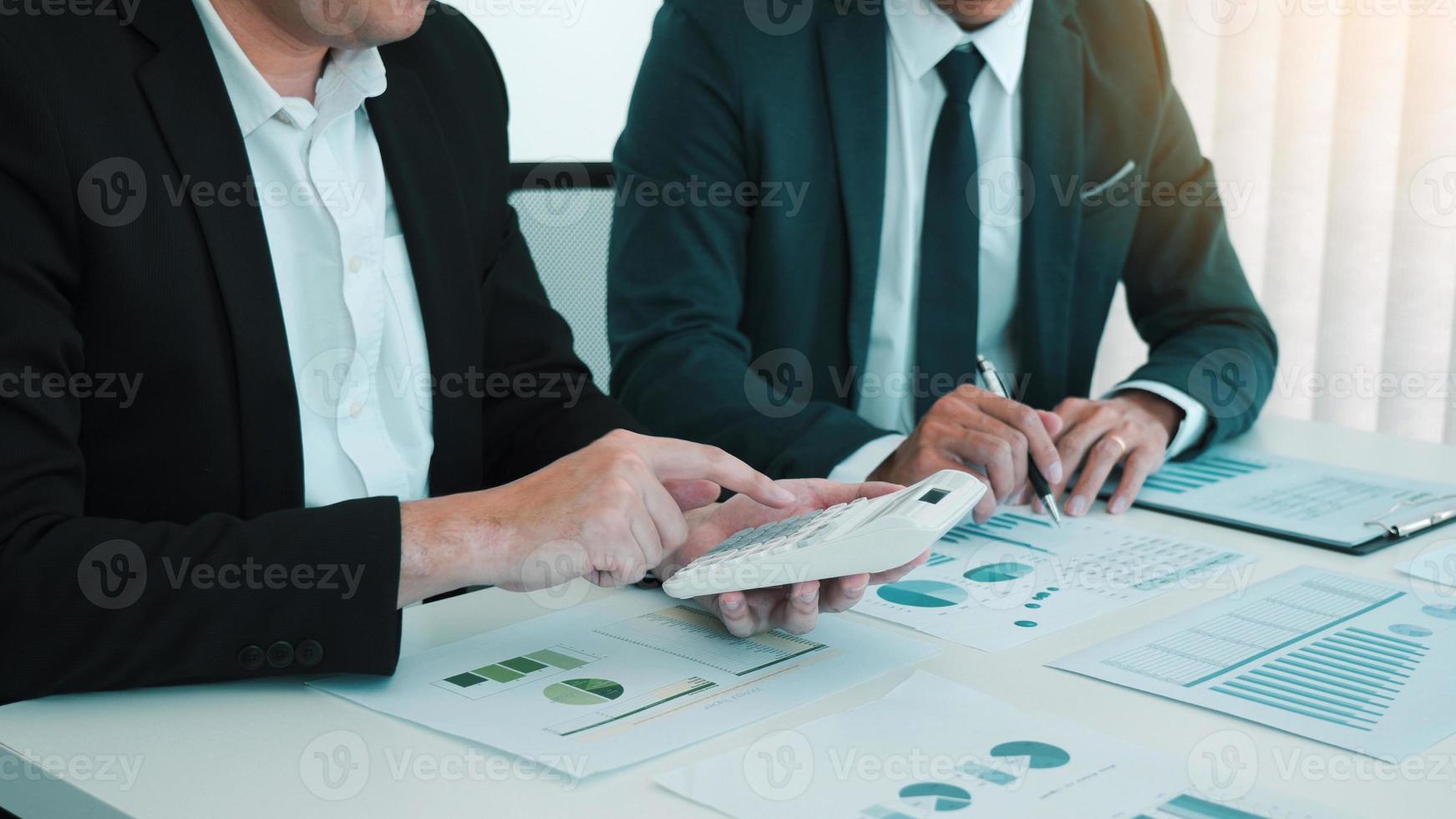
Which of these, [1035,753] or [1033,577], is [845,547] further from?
[1033,577]

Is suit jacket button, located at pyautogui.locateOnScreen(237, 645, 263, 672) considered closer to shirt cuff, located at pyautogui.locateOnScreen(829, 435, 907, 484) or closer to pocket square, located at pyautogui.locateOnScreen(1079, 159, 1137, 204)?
shirt cuff, located at pyautogui.locateOnScreen(829, 435, 907, 484)

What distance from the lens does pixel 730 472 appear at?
1.00 metres

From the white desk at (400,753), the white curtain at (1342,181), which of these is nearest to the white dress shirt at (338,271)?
the white desk at (400,753)

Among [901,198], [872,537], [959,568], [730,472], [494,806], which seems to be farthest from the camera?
[901,198]

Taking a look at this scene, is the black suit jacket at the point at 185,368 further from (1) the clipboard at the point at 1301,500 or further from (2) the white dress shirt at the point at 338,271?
(1) the clipboard at the point at 1301,500

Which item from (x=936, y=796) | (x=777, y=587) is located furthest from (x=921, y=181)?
(x=936, y=796)

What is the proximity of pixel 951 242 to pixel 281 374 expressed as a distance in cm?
83

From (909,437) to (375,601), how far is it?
63 centimetres

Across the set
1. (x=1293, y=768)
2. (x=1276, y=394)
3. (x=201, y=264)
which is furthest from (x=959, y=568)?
(x=1276, y=394)

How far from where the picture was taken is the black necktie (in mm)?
1621

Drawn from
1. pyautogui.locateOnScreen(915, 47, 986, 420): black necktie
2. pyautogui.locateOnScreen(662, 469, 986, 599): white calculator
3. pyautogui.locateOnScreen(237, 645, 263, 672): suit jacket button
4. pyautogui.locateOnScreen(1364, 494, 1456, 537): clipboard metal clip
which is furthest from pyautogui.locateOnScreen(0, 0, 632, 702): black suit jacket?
pyautogui.locateOnScreen(1364, 494, 1456, 537): clipboard metal clip

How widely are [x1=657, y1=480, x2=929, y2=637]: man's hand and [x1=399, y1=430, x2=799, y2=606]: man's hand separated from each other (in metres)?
0.07

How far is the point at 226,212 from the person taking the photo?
108 centimetres

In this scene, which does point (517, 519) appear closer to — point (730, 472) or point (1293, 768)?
point (730, 472)
